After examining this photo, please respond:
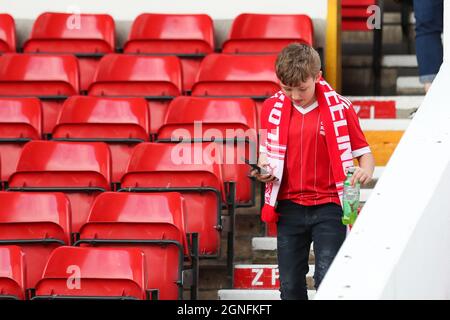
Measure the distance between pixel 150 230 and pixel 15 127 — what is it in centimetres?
161

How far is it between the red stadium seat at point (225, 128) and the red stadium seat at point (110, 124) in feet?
0.54

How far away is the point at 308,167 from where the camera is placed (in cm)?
534

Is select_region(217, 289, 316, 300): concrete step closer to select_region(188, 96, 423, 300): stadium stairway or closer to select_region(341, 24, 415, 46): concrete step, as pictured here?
select_region(188, 96, 423, 300): stadium stairway

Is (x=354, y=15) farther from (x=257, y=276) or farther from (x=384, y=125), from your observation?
(x=257, y=276)

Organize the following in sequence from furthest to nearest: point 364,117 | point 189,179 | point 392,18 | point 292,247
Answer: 1. point 392,18
2. point 364,117
3. point 189,179
4. point 292,247

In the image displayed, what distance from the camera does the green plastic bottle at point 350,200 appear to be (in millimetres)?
5184

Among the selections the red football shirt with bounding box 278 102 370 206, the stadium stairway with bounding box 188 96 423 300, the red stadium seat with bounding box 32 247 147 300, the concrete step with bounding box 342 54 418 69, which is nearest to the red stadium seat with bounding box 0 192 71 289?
the red stadium seat with bounding box 32 247 147 300

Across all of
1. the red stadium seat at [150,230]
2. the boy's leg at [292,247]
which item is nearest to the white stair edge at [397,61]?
the red stadium seat at [150,230]

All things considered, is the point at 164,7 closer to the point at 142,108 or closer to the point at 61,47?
the point at 61,47

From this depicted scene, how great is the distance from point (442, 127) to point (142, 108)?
8.02 ft

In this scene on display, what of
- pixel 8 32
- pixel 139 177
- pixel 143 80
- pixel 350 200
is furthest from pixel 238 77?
pixel 350 200

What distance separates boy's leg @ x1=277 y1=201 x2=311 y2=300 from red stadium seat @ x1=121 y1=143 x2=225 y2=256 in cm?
113

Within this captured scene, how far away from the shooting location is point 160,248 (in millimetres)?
6191
